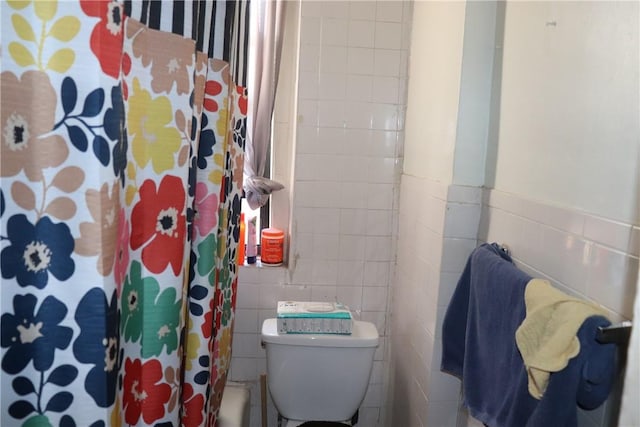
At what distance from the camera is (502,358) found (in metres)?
1.16

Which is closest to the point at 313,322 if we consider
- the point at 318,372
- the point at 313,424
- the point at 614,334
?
the point at 318,372

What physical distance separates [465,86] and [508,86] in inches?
5.5

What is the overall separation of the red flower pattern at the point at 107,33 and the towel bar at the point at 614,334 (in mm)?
825

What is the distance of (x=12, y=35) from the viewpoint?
0.59 meters

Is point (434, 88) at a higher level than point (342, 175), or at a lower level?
higher

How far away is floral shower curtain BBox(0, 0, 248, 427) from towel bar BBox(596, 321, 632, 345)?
2.29ft

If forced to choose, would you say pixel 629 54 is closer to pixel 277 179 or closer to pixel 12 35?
pixel 12 35

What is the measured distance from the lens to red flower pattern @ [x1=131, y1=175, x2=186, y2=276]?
2.63ft

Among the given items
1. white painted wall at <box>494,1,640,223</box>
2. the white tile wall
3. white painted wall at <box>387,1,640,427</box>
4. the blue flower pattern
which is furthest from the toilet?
the blue flower pattern

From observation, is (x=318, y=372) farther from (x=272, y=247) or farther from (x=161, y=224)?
(x=161, y=224)

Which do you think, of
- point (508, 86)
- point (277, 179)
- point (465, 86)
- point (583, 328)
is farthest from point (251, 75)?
point (583, 328)

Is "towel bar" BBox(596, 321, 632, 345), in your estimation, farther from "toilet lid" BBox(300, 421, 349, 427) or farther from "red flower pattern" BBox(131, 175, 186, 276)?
"toilet lid" BBox(300, 421, 349, 427)

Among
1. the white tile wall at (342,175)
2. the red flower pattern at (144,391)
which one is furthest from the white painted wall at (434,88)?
the red flower pattern at (144,391)

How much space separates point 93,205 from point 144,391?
37 centimetres
